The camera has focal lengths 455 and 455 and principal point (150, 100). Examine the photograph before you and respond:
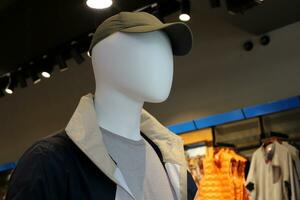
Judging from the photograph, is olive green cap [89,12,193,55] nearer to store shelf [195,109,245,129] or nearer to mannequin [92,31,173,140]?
mannequin [92,31,173,140]

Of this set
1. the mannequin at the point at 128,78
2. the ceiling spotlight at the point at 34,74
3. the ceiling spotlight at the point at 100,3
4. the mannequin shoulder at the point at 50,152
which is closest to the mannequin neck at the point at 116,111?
the mannequin at the point at 128,78

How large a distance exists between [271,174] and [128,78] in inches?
92.7

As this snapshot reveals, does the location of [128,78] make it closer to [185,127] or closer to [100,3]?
[100,3]

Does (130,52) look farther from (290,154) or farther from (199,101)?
(199,101)

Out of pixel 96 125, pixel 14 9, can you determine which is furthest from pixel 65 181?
pixel 14 9

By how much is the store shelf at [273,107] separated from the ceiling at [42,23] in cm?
116

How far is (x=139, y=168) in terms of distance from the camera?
4.40 feet

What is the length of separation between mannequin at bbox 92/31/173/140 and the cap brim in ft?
0.16

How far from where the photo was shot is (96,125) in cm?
126

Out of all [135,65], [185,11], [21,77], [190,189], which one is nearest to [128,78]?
[135,65]

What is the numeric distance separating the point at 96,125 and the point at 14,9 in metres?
4.30

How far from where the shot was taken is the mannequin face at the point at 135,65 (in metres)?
1.37

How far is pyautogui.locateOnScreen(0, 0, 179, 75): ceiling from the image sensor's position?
458cm

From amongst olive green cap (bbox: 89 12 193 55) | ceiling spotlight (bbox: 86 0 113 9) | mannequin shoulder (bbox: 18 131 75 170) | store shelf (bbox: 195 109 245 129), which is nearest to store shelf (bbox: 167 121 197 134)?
store shelf (bbox: 195 109 245 129)
